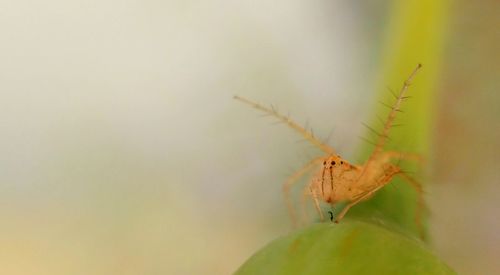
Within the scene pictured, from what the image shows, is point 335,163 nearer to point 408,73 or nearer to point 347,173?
point 347,173

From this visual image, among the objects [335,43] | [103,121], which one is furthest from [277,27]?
[103,121]

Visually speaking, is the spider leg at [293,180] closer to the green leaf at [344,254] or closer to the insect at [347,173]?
the insect at [347,173]

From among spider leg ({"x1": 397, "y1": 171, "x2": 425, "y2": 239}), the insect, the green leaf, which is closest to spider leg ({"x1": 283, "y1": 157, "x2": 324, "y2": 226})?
the insect

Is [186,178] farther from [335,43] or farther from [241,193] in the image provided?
[335,43]

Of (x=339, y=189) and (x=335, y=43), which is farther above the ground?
(x=335, y=43)

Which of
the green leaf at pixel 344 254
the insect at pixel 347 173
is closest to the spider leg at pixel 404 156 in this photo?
the insect at pixel 347 173

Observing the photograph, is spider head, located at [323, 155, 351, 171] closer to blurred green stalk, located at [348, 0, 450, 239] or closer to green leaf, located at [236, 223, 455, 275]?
blurred green stalk, located at [348, 0, 450, 239]
